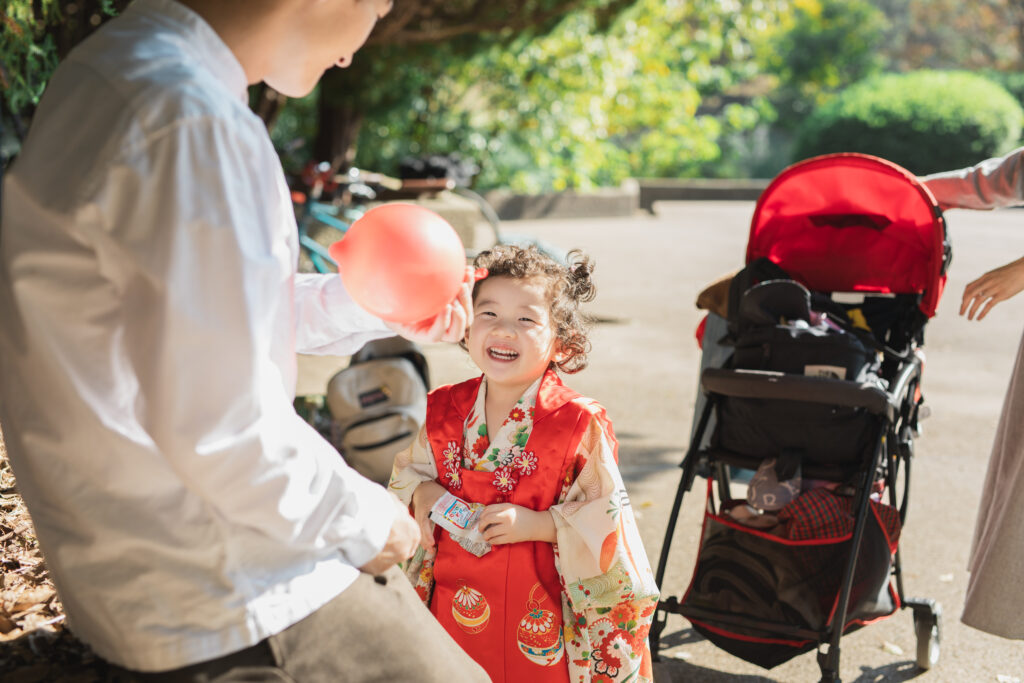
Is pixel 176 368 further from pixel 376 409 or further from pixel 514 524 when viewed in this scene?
pixel 376 409

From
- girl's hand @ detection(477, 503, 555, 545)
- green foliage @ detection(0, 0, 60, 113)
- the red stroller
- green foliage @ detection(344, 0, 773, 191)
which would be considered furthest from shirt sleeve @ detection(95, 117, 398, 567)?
green foliage @ detection(344, 0, 773, 191)

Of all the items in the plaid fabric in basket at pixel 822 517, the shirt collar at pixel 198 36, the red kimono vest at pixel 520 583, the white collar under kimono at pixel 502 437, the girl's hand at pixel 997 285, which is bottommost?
the plaid fabric in basket at pixel 822 517

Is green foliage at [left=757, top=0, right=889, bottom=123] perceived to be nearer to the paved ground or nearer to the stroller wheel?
the paved ground

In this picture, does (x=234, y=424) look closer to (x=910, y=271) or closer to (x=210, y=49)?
(x=210, y=49)

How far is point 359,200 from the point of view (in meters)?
8.12

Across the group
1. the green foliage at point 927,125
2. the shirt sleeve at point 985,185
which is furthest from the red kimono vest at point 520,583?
the green foliage at point 927,125

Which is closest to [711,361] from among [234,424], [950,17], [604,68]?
[234,424]

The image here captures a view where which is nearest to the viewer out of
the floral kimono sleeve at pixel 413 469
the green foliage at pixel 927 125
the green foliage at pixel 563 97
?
the floral kimono sleeve at pixel 413 469

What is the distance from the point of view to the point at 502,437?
263cm

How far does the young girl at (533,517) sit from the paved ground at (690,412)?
2.52ft

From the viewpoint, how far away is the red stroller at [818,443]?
122 inches

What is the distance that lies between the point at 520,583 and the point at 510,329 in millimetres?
651

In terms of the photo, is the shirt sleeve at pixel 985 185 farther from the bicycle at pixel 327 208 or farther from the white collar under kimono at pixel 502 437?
the bicycle at pixel 327 208

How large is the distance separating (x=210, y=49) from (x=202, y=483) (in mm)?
643
